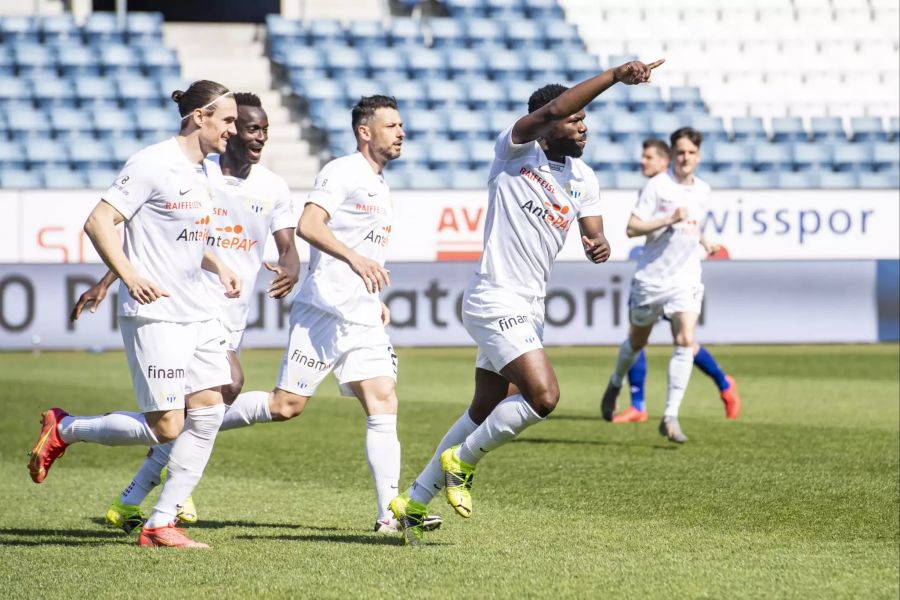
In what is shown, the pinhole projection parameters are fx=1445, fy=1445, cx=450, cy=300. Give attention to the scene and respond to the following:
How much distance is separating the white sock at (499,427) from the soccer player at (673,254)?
4327 millimetres

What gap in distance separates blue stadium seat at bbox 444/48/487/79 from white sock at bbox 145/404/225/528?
56.1ft

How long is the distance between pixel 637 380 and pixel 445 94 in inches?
454

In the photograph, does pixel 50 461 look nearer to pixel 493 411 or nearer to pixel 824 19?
pixel 493 411

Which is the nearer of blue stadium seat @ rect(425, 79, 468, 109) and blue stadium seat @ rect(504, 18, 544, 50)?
blue stadium seat @ rect(425, 79, 468, 109)

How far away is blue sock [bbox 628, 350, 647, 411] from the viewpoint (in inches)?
455

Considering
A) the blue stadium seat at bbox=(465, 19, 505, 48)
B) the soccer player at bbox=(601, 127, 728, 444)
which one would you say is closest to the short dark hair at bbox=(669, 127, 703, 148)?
the soccer player at bbox=(601, 127, 728, 444)

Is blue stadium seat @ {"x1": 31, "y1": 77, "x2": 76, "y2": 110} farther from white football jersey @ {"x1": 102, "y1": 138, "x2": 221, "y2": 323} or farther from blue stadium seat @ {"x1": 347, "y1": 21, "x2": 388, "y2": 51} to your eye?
white football jersey @ {"x1": 102, "y1": 138, "x2": 221, "y2": 323}

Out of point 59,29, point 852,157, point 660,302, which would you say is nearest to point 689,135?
point 660,302

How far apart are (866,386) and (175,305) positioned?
966cm

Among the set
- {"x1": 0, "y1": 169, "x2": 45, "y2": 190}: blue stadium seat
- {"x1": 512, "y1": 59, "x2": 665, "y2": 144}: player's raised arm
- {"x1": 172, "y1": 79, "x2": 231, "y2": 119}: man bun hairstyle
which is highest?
{"x1": 0, "y1": 169, "x2": 45, "y2": 190}: blue stadium seat

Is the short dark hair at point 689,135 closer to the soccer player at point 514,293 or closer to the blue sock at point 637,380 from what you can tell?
the blue sock at point 637,380

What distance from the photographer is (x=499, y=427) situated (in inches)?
241

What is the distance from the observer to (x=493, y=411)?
6.22 m

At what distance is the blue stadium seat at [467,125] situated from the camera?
21.8 metres
